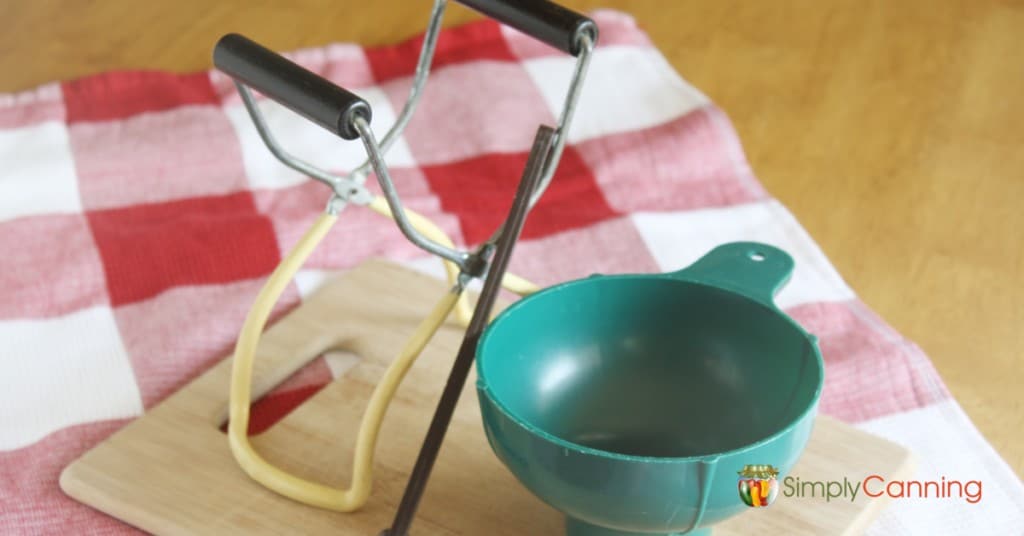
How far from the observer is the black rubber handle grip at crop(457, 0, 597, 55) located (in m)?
0.56

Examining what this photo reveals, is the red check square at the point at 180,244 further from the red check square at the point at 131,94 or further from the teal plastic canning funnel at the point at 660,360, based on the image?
the teal plastic canning funnel at the point at 660,360

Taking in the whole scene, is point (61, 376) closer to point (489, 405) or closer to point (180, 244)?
point (180, 244)

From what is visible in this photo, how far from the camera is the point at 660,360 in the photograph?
621 mm

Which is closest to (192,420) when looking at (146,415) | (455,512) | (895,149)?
(146,415)

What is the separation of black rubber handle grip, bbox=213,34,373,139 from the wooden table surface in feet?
1.25

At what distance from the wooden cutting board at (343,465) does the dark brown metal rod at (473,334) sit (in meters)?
0.03

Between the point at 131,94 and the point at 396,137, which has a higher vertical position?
the point at 396,137

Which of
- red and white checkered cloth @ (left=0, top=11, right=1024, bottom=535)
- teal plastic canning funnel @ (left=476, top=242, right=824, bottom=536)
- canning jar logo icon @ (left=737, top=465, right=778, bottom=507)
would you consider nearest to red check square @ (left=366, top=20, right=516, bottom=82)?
red and white checkered cloth @ (left=0, top=11, right=1024, bottom=535)

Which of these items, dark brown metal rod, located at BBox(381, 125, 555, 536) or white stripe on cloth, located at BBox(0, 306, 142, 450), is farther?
white stripe on cloth, located at BBox(0, 306, 142, 450)

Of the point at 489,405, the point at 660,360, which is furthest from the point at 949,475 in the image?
the point at 489,405

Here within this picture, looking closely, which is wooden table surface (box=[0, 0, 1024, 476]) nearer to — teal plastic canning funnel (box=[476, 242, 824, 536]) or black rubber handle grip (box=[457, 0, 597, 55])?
teal plastic canning funnel (box=[476, 242, 824, 536])

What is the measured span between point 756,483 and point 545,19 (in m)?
0.21

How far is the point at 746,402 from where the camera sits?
23.3 inches

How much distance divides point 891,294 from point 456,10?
0.49 metres
